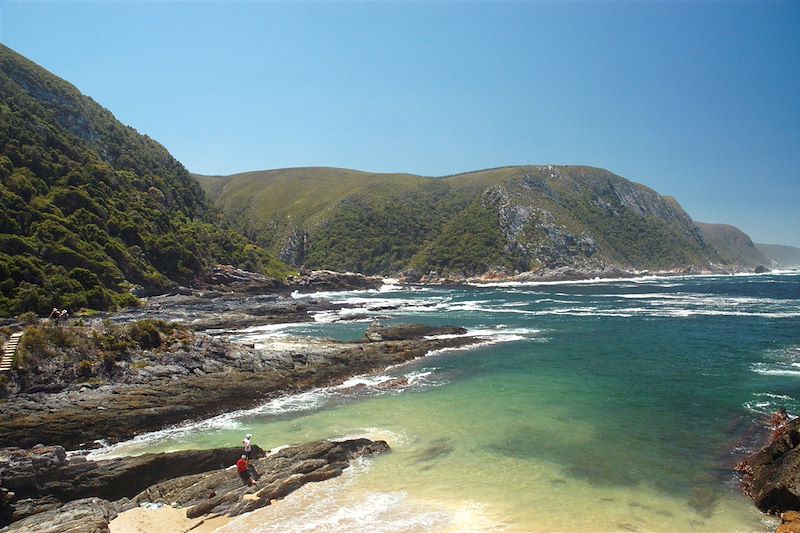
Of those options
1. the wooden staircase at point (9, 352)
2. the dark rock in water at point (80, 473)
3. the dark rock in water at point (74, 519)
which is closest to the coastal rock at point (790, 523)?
the dark rock in water at point (80, 473)

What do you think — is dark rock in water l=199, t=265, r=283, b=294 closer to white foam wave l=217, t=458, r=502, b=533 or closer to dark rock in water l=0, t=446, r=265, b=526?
dark rock in water l=0, t=446, r=265, b=526

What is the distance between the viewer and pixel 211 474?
15508mm

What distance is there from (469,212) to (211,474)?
545ft

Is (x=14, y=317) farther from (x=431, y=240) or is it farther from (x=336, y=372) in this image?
(x=431, y=240)

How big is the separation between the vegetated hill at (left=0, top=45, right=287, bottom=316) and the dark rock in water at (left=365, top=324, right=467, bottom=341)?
3251 centimetres

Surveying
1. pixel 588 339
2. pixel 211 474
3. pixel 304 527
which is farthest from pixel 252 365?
pixel 588 339

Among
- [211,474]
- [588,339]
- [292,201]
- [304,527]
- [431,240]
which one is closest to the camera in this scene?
[304,527]

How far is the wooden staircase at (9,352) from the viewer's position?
22.8 meters

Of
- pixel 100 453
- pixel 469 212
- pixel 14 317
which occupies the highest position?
pixel 469 212

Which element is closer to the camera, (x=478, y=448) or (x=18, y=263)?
(x=478, y=448)

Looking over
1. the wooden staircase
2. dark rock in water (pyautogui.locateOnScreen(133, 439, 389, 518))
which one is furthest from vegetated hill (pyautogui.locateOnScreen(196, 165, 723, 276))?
dark rock in water (pyautogui.locateOnScreen(133, 439, 389, 518))

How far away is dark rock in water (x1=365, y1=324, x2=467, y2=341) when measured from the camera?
42281 mm

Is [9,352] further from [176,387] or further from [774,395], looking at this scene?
[774,395]

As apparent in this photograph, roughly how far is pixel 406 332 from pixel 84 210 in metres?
55.6
